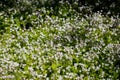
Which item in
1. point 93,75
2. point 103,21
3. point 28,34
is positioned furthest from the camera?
point 103,21

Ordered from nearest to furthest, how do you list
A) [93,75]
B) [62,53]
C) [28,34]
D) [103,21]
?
[93,75] → [62,53] → [28,34] → [103,21]

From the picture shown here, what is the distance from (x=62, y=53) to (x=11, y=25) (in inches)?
102

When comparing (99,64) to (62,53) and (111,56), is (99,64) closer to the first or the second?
(111,56)

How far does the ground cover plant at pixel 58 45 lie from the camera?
954cm

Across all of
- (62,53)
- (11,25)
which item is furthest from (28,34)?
(62,53)

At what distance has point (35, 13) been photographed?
12828mm

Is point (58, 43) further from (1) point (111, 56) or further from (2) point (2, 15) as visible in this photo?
(2) point (2, 15)

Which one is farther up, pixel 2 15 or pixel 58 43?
pixel 2 15

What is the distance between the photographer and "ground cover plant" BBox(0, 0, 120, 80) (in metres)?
9.54

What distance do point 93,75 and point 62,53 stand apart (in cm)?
131

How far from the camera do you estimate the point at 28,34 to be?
11.4 meters

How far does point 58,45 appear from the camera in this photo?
10.6 metres

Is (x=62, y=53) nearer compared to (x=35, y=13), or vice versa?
(x=62, y=53)

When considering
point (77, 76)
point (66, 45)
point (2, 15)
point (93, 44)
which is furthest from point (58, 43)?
point (2, 15)
